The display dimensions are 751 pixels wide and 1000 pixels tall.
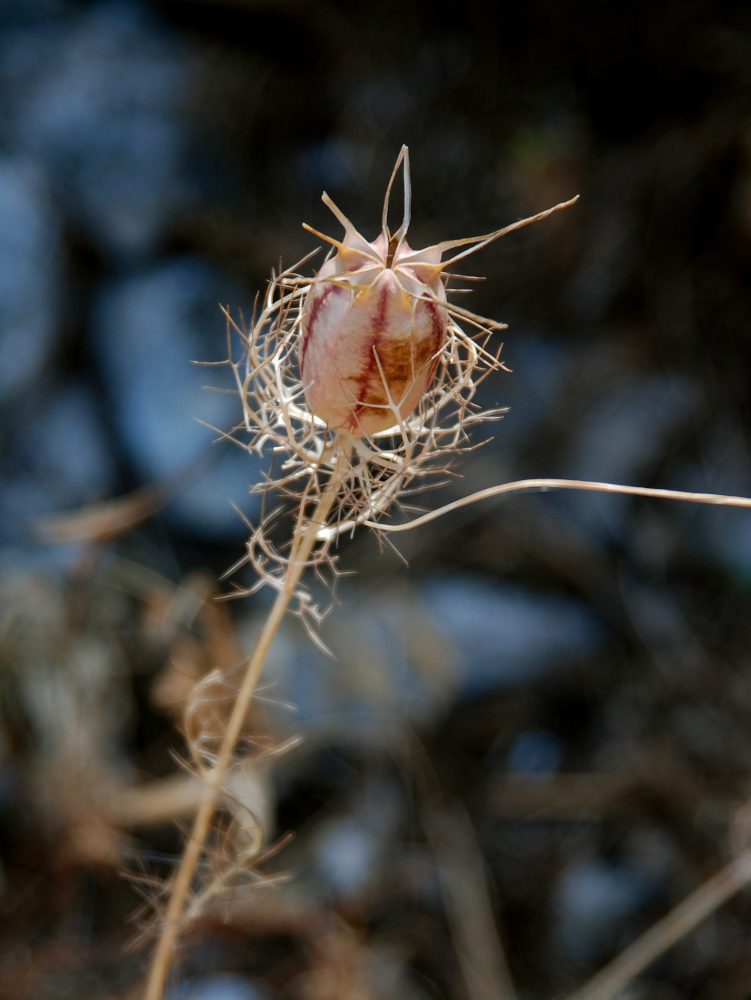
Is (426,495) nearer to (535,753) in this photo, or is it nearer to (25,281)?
(535,753)

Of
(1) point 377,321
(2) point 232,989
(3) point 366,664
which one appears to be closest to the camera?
(1) point 377,321

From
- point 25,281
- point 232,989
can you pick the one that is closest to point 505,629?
point 232,989

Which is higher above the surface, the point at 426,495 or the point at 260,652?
the point at 260,652

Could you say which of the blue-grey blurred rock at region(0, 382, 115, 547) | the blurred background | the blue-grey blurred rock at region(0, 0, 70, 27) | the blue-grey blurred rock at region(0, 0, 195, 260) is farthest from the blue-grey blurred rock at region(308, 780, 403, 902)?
the blue-grey blurred rock at region(0, 0, 70, 27)

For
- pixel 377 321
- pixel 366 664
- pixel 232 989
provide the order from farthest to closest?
pixel 366 664, pixel 232 989, pixel 377 321

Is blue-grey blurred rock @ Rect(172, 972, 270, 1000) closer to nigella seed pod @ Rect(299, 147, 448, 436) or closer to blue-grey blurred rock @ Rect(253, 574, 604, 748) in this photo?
blue-grey blurred rock @ Rect(253, 574, 604, 748)

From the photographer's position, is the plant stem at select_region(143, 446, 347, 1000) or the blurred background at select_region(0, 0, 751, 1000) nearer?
the plant stem at select_region(143, 446, 347, 1000)
